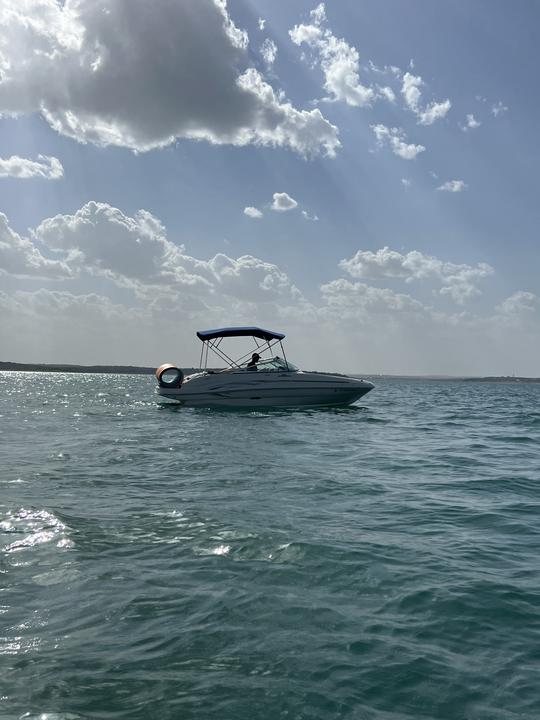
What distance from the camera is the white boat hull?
2777 cm

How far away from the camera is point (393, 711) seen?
136 inches

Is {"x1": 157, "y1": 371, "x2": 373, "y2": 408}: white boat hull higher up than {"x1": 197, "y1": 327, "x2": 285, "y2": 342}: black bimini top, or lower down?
lower down

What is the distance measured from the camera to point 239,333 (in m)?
29.6

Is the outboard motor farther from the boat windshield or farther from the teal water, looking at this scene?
the teal water

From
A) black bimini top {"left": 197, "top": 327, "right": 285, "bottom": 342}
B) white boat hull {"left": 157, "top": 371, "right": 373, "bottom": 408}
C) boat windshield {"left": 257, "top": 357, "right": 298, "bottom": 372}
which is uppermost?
black bimini top {"left": 197, "top": 327, "right": 285, "bottom": 342}

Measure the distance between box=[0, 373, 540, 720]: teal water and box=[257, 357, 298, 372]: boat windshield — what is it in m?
16.3

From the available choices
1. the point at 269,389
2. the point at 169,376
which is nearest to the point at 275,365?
the point at 269,389

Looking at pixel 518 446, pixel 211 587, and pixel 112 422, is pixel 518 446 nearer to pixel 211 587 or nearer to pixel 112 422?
pixel 211 587

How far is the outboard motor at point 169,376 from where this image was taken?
96.3 ft

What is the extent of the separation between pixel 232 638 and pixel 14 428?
1801cm

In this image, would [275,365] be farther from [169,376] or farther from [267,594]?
[267,594]

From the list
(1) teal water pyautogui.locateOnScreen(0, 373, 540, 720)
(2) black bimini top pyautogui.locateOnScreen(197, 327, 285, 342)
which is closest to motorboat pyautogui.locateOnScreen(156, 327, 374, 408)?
(2) black bimini top pyautogui.locateOnScreen(197, 327, 285, 342)

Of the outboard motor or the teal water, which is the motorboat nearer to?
the outboard motor

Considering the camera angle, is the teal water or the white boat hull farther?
the white boat hull
